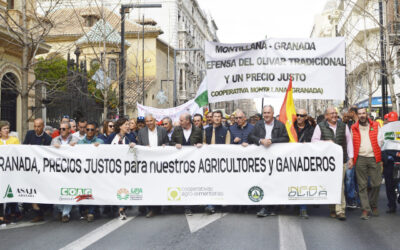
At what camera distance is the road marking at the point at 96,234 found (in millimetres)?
6172

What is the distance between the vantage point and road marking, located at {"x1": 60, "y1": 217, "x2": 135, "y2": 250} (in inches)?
243

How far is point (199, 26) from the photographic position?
75.2m

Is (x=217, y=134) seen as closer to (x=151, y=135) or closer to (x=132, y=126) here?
(x=151, y=135)

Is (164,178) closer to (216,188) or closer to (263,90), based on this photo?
(216,188)

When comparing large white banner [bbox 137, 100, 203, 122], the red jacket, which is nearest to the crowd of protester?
the red jacket

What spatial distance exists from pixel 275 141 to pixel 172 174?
187cm

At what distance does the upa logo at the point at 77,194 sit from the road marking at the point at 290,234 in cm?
328

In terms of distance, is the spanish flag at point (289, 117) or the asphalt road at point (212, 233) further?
the spanish flag at point (289, 117)

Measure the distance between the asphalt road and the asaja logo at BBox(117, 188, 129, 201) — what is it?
388 mm

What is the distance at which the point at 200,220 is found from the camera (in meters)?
7.66

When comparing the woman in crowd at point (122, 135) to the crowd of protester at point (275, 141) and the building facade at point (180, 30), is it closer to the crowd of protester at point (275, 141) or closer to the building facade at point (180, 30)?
the crowd of protester at point (275, 141)

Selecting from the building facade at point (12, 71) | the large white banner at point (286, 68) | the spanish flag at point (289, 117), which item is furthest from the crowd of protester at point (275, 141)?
the building facade at point (12, 71)

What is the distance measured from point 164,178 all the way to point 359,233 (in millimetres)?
3292

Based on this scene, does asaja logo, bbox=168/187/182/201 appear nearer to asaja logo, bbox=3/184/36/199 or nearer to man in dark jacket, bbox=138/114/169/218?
man in dark jacket, bbox=138/114/169/218
